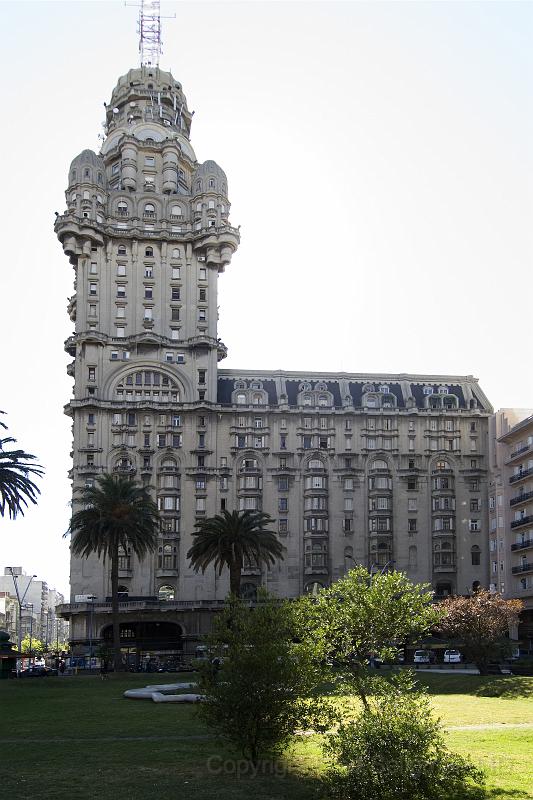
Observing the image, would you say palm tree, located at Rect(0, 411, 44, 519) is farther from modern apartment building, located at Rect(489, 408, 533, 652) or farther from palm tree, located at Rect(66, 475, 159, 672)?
modern apartment building, located at Rect(489, 408, 533, 652)

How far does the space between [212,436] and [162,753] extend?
91.3 meters

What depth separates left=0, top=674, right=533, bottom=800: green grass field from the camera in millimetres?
28625

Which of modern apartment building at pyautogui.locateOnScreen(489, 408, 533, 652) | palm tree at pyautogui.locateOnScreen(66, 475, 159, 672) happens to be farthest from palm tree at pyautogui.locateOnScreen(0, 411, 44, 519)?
modern apartment building at pyautogui.locateOnScreen(489, 408, 533, 652)

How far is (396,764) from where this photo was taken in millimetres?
25500

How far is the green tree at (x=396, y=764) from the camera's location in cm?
2544

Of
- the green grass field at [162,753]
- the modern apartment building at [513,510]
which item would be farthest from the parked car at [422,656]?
the green grass field at [162,753]

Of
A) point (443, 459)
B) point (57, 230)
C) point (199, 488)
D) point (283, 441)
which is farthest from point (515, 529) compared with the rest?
point (57, 230)

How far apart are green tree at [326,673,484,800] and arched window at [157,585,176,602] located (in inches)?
3769

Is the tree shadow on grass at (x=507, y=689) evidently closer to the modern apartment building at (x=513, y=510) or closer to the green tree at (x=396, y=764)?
the green tree at (x=396, y=764)

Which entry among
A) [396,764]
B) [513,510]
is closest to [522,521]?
[513,510]

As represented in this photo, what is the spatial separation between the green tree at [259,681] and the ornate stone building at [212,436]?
292 feet

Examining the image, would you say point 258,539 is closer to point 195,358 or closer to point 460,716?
point 195,358

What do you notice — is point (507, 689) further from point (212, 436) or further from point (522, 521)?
point (212, 436)

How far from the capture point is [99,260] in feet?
430
